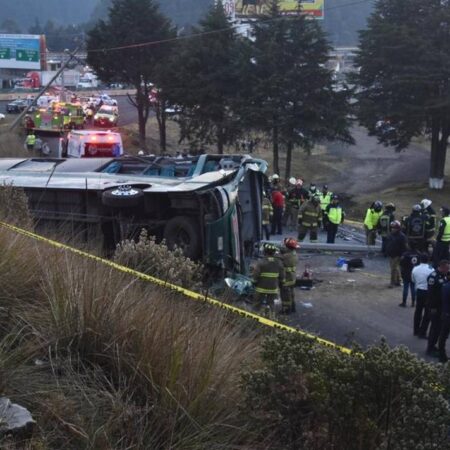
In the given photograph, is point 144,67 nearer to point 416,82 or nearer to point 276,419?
point 416,82

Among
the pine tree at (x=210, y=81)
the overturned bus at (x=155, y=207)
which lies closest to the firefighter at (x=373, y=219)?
the overturned bus at (x=155, y=207)

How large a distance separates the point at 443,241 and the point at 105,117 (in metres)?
32.3

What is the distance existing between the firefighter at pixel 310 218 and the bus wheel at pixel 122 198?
7935 millimetres

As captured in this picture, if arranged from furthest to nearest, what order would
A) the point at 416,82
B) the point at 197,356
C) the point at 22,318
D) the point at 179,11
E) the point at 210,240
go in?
the point at 179,11
the point at 416,82
the point at 210,240
the point at 22,318
the point at 197,356

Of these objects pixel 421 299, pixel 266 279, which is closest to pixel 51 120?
pixel 266 279

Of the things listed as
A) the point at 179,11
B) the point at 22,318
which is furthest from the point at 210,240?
the point at 179,11

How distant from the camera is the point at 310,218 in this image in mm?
18422

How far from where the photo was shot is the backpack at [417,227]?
1628 centimetres

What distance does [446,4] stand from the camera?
118 feet

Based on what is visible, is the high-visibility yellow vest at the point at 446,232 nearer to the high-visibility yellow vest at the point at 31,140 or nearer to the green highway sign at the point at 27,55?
the high-visibility yellow vest at the point at 31,140

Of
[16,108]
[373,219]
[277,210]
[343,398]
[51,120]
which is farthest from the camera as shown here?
[16,108]

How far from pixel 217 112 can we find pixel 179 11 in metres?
135

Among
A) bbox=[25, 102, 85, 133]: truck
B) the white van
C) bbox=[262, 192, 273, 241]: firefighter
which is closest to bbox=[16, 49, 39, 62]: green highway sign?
bbox=[25, 102, 85, 133]: truck

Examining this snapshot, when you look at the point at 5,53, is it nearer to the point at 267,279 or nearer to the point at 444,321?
the point at 267,279
